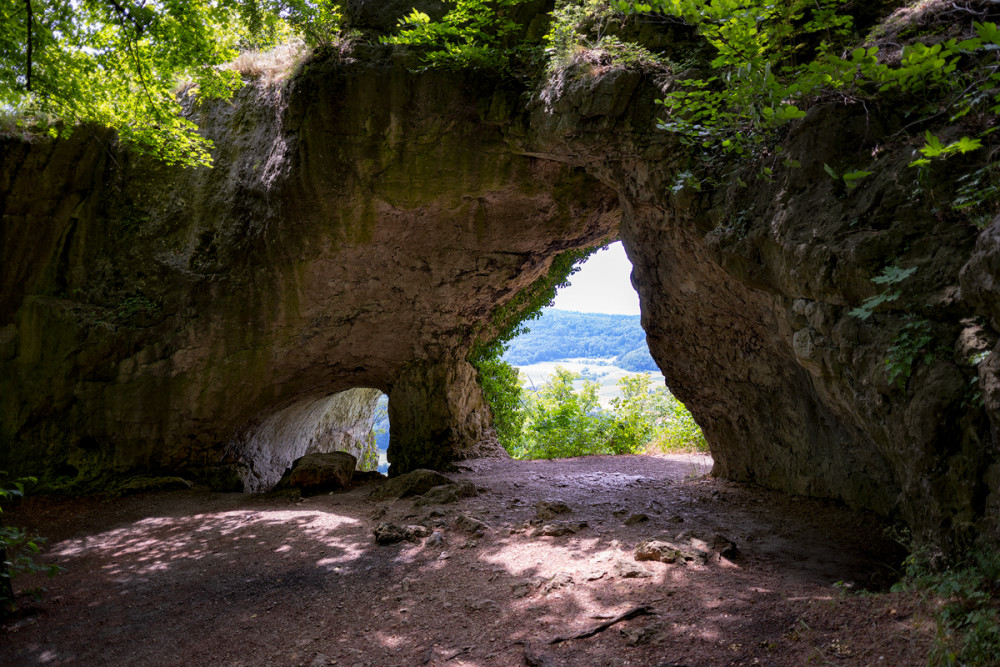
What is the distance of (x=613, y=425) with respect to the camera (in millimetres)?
13078

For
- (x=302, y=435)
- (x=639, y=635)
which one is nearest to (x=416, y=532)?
(x=639, y=635)

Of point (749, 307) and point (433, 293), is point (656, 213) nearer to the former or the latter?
point (749, 307)

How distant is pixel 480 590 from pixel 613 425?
9466 millimetres

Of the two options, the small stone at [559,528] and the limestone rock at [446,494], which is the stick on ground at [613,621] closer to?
the small stone at [559,528]

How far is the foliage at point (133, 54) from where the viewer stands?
5777 millimetres

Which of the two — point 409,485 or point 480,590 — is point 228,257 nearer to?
point 409,485

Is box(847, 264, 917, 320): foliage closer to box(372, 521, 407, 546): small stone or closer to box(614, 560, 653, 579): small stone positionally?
box(614, 560, 653, 579): small stone

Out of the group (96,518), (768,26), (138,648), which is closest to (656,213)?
(768,26)

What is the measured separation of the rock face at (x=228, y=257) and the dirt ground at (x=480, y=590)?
89.2 inches

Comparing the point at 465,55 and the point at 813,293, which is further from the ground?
the point at 465,55

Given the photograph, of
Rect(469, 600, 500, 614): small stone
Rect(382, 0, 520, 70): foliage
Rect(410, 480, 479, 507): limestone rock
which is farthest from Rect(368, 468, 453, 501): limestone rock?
Rect(382, 0, 520, 70): foliage

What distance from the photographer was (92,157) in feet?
29.4

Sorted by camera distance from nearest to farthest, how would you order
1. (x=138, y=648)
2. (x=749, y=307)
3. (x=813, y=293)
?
(x=138, y=648)
(x=813, y=293)
(x=749, y=307)

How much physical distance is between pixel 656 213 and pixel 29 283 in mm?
9291
